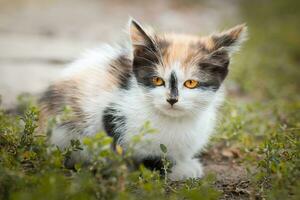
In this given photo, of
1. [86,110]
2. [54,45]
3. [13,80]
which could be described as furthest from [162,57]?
[54,45]

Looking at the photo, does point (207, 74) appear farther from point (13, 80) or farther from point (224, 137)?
point (13, 80)

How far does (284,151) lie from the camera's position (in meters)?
3.12

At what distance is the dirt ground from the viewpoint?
4.45 meters

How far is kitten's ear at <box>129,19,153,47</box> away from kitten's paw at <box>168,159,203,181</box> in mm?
932

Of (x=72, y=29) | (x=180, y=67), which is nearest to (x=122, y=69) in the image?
(x=180, y=67)

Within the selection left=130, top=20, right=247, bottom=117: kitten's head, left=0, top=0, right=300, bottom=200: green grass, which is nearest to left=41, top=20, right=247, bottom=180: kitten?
left=130, top=20, right=247, bottom=117: kitten's head

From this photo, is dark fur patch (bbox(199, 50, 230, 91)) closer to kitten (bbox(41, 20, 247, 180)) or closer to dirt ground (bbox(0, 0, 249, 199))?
kitten (bbox(41, 20, 247, 180))

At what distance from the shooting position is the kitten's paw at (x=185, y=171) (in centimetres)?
342

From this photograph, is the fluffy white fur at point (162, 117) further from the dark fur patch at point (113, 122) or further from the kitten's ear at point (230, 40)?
the kitten's ear at point (230, 40)

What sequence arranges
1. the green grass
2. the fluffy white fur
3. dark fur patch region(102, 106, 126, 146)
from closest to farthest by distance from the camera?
the green grass
the fluffy white fur
dark fur patch region(102, 106, 126, 146)

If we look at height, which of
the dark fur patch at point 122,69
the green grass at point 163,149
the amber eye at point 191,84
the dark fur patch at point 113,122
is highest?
the dark fur patch at point 122,69

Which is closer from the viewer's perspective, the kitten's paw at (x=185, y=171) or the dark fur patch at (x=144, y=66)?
the dark fur patch at (x=144, y=66)

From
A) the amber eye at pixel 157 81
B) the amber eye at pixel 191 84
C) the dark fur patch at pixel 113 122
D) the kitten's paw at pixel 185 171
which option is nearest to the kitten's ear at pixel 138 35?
the amber eye at pixel 157 81

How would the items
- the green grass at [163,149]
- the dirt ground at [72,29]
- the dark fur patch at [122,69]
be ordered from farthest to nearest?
the dirt ground at [72,29] < the dark fur patch at [122,69] < the green grass at [163,149]
